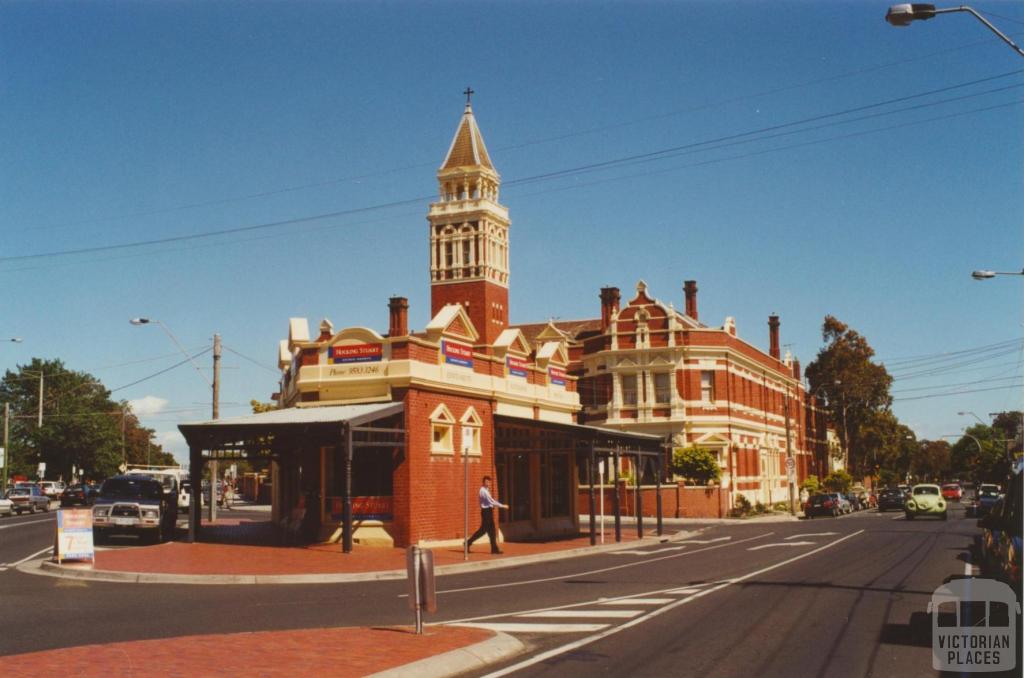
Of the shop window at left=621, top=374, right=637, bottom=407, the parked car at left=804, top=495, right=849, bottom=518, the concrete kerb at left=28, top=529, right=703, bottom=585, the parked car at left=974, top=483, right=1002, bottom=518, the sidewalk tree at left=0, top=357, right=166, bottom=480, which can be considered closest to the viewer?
the concrete kerb at left=28, top=529, right=703, bottom=585

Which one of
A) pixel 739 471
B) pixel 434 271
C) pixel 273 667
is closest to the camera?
pixel 273 667

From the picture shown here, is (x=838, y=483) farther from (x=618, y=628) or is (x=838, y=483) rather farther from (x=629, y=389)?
(x=618, y=628)

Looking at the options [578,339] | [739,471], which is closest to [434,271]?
[578,339]

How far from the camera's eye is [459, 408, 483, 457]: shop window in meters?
28.4

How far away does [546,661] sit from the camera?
33.7 ft

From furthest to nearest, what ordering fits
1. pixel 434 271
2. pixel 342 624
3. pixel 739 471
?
pixel 739 471 → pixel 434 271 → pixel 342 624

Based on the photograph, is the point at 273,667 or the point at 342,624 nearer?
the point at 273,667

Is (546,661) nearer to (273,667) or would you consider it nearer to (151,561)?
(273,667)

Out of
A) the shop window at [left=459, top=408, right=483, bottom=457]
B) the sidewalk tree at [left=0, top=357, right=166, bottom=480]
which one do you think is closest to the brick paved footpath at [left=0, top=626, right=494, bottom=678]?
the shop window at [left=459, top=408, right=483, bottom=457]

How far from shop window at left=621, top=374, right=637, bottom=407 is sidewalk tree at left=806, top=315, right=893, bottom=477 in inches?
1109

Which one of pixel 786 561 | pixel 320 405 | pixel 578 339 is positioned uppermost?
pixel 578 339

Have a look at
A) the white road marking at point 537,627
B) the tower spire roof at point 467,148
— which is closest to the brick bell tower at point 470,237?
the tower spire roof at point 467,148

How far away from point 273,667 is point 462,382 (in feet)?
62.3

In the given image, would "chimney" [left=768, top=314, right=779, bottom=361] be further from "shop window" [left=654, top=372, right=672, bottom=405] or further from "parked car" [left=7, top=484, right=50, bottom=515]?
"parked car" [left=7, top=484, right=50, bottom=515]
